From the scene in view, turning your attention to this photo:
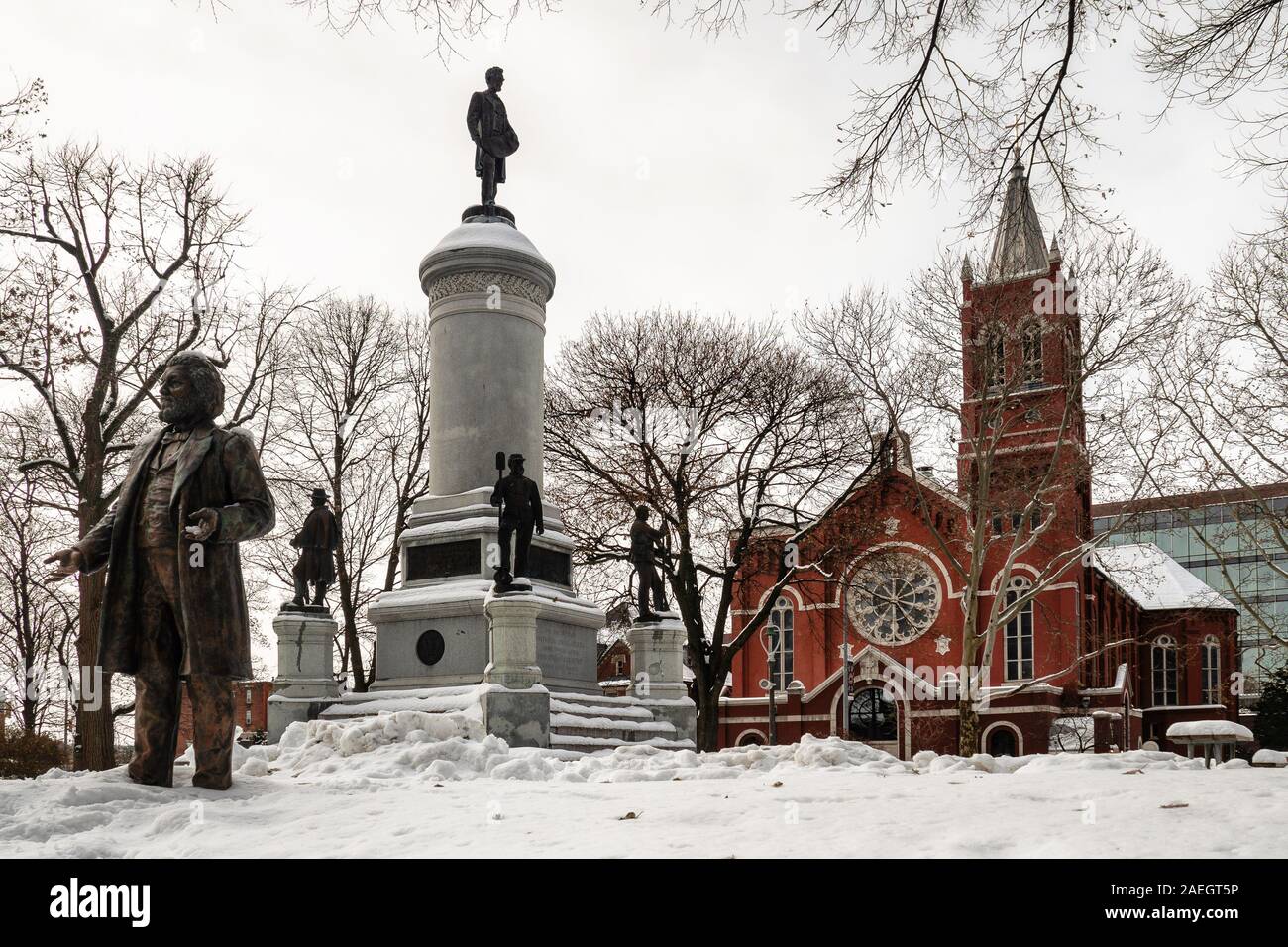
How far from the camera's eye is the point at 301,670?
1709 centimetres

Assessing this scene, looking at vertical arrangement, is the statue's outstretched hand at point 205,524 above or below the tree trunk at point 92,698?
above

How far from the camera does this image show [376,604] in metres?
17.4

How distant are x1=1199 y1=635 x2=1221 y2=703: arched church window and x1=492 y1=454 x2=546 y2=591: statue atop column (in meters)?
46.5

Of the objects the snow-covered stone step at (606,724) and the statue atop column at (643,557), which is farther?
A: the statue atop column at (643,557)

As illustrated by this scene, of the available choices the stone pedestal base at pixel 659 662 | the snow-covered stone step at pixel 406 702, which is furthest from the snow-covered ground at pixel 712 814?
the stone pedestal base at pixel 659 662

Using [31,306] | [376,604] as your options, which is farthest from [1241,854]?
[31,306]

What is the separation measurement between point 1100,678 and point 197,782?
4770 cm

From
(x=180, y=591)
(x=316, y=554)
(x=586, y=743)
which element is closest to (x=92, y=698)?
(x=316, y=554)

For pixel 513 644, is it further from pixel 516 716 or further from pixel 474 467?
pixel 474 467

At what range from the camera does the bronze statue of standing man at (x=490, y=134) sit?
19.4 m

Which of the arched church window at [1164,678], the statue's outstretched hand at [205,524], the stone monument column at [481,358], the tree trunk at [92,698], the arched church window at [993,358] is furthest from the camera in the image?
the arched church window at [1164,678]

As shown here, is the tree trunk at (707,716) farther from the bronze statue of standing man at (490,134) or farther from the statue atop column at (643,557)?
the bronze statue of standing man at (490,134)

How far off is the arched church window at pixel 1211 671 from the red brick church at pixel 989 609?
0.26 ft
